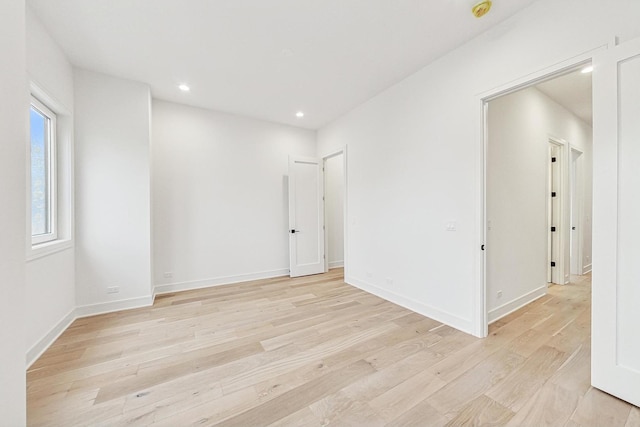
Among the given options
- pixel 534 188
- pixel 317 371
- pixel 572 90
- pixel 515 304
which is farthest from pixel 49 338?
pixel 572 90

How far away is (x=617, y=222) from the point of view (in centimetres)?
152

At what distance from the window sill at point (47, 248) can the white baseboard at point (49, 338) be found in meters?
0.74

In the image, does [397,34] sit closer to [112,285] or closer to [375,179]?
[375,179]

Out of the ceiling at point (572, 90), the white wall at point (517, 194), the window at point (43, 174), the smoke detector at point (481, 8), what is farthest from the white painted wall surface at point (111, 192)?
the ceiling at point (572, 90)

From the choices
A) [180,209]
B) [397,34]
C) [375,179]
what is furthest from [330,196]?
[397,34]

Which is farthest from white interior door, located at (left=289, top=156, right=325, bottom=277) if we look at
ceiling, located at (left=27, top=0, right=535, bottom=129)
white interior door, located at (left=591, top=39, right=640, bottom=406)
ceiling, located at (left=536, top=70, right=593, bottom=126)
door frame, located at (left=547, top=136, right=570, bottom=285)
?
door frame, located at (left=547, top=136, right=570, bottom=285)

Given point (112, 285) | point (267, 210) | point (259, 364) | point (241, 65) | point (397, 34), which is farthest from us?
point (267, 210)

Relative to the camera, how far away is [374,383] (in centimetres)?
172

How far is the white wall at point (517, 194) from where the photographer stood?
2680 millimetres

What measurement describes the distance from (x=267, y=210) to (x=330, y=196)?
60.0 inches

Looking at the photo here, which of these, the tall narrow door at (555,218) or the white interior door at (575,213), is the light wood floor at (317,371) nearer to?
the tall narrow door at (555,218)

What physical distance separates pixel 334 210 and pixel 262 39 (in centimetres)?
356

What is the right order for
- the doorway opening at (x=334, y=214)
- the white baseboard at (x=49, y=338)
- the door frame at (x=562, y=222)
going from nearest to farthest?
1. the white baseboard at (x=49, y=338)
2. the door frame at (x=562, y=222)
3. the doorway opening at (x=334, y=214)

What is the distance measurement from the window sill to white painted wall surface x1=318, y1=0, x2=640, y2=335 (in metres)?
3.59
